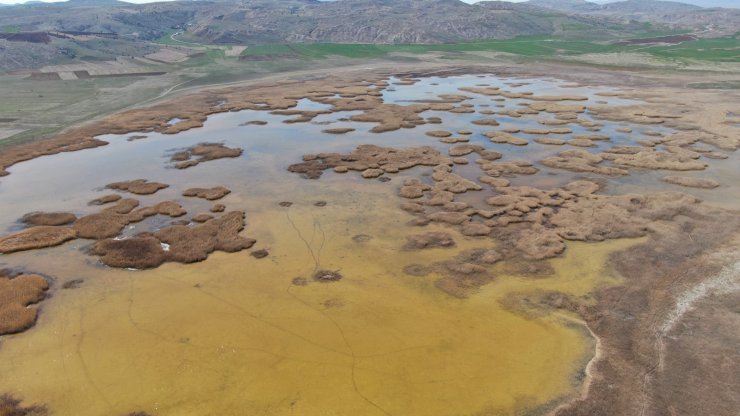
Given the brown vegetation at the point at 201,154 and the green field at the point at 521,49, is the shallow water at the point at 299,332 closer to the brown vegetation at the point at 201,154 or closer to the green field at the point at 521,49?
the brown vegetation at the point at 201,154

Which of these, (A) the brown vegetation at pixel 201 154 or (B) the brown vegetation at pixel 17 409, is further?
(A) the brown vegetation at pixel 201 154

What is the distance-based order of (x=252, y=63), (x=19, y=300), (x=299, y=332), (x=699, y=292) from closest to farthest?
(x=299, y=332) < (x=699, y=292) < (x=19, y=300) < (x=252, y=63)

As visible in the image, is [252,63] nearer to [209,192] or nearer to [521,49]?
[521,49]

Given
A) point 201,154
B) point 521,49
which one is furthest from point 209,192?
point 521,49

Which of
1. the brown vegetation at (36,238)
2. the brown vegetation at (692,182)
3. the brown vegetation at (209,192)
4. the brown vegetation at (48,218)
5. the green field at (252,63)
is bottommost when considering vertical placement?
the brown vegetation at (48,218)

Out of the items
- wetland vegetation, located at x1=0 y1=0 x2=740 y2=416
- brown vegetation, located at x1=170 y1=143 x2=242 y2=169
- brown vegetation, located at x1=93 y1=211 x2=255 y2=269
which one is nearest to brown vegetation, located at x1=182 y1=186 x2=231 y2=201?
wetland vegetation, located at x1=0 y1=0 x2=740 y2=416

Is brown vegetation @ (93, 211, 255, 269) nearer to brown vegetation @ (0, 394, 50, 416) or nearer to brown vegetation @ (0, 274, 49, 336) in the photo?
brown vegetation @ (0, 274, 49, 336)

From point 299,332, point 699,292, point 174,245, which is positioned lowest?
point 299,332

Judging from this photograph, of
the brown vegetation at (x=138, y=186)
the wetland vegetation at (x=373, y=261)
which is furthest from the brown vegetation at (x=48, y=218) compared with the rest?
the brown vegetation at (x=138, y=186)

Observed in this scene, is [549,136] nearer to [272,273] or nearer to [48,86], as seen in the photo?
[272,273]
